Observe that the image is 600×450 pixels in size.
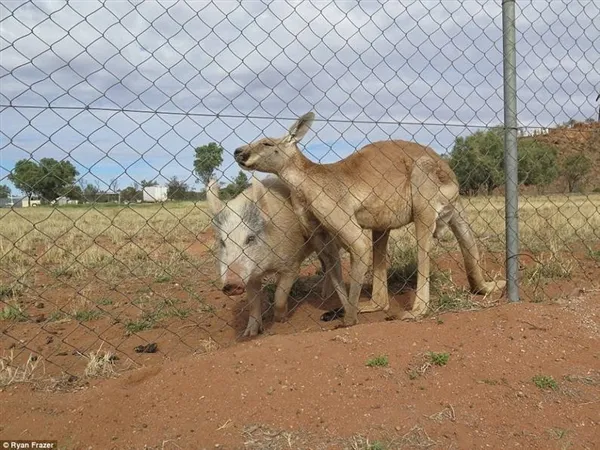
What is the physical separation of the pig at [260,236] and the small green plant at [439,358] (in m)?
2.20

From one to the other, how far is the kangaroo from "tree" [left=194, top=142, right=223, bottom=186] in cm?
105

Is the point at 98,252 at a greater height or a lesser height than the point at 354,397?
greater

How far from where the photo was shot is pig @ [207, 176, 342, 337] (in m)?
5.71

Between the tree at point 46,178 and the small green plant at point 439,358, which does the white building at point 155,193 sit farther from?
the small green plant at point 439,358

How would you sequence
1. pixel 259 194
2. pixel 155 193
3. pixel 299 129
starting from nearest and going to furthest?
pixel 155 193 < pixel 299 129 < pixel 259 194

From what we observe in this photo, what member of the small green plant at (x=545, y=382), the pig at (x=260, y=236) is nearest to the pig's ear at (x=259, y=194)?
the pig at (x=260, y=236)

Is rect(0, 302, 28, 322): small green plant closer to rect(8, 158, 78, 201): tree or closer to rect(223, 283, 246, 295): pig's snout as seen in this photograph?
rect(8, 158, 78, 201): tree

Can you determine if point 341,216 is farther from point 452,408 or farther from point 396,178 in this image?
point 452,408

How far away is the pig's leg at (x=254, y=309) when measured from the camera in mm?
5891

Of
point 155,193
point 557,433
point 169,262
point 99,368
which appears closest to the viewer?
point 557,433

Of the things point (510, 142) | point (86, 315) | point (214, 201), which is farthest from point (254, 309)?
point (510, 142)

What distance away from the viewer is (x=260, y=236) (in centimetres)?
585

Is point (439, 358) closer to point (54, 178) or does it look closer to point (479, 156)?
point (54, 178)

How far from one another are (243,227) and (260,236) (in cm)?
22
